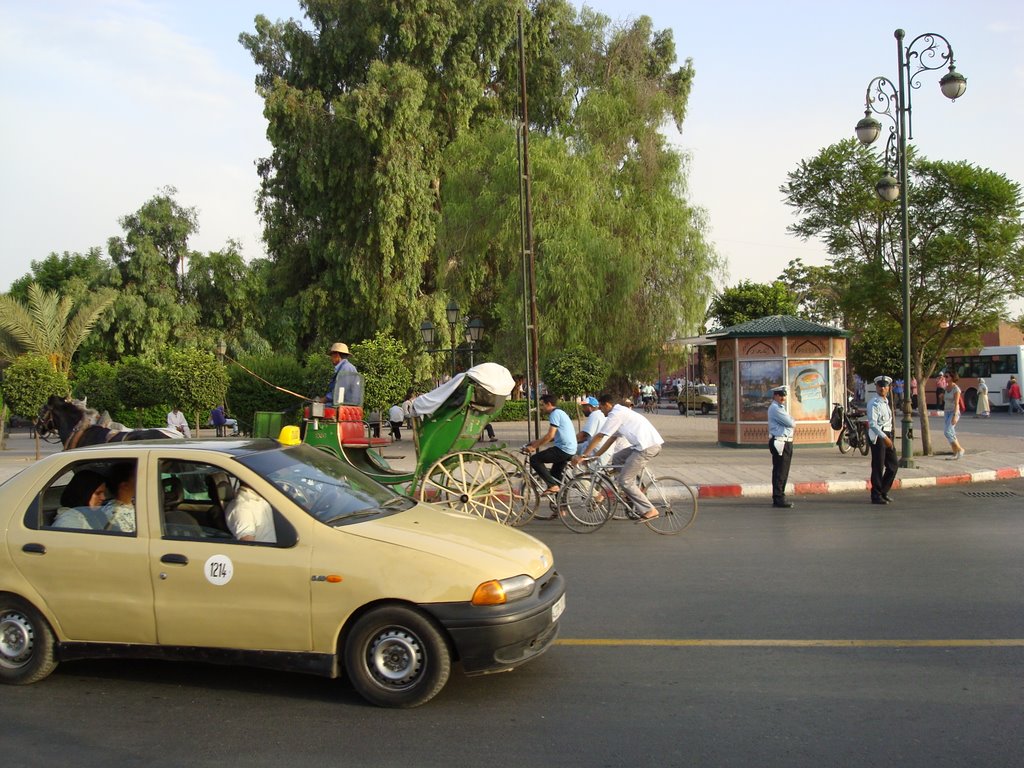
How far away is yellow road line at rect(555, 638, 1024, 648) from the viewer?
578 cm

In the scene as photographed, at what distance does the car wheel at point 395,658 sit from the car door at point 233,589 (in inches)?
12.2

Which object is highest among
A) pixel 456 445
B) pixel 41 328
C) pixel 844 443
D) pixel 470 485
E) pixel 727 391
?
pixel 41 328

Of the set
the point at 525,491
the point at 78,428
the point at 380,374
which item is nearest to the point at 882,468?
the point at 525,491

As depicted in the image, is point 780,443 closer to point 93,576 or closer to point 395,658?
point 395,658

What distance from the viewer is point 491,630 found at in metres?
4.73

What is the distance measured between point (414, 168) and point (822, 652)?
29382 millimetres

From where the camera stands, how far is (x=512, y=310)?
3153 cm

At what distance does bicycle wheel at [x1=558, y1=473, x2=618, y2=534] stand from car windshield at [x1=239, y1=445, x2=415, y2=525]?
499 cm

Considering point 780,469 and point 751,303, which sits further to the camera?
point 751,303

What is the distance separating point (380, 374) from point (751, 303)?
1222 inches

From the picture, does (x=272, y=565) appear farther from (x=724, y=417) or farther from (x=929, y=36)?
(x=724, y=417)

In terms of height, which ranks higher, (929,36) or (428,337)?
(929,36)

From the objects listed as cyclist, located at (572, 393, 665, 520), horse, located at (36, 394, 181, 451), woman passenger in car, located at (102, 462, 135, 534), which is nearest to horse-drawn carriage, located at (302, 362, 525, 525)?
cyclist, located at (572, 393, 665, 520)

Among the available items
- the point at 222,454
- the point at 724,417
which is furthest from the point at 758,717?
the point at 724,417
